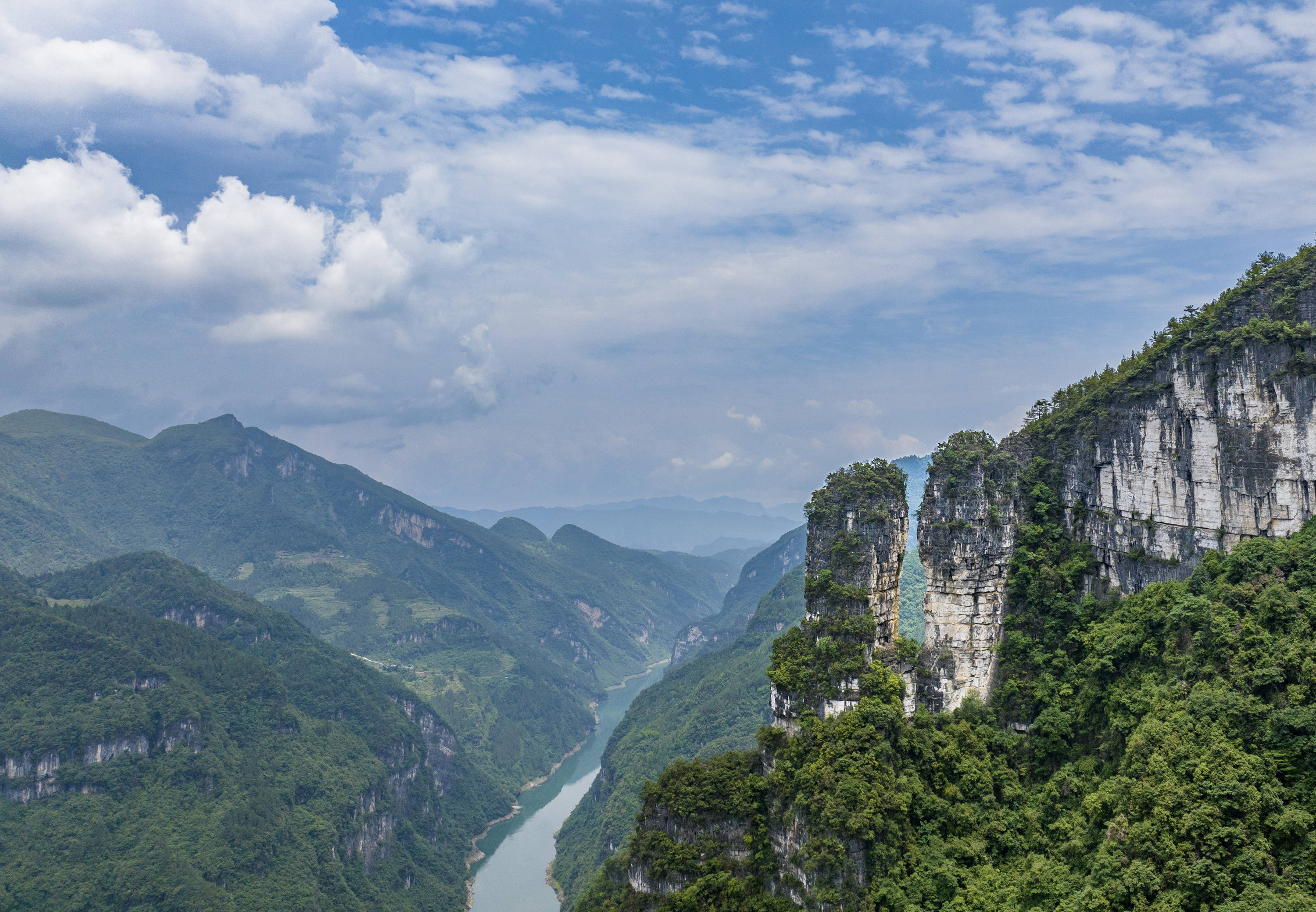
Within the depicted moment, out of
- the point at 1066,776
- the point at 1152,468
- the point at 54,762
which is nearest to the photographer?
the point at 1066,776

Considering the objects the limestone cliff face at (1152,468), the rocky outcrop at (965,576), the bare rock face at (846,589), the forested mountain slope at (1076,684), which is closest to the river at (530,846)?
the forested mountain slope at (1076,684)

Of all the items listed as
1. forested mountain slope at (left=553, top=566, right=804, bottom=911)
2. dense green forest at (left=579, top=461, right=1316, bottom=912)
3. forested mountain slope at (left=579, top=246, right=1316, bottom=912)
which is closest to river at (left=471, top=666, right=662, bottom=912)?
forested mountain slope at (left=553, top=566, right=804, bottom=911)

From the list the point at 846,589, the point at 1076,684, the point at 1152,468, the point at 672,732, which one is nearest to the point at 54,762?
the point at 672,732

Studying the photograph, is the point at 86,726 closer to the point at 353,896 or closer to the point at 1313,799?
the point at 353,896

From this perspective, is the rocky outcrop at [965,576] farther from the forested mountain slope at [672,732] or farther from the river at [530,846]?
the river at [530,846]

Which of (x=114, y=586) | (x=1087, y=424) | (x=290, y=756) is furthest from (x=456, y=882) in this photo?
(x=1087, y=424)

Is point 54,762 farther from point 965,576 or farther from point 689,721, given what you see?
point 965,576

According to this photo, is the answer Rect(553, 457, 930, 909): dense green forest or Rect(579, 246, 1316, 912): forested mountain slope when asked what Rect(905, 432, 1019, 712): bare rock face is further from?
Rect(553, 457, 930, 909): dense green forest
